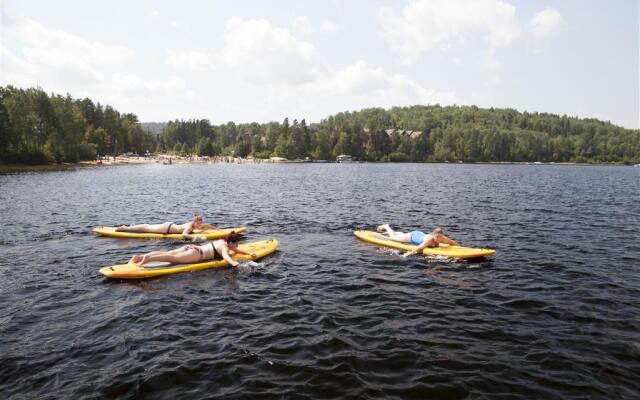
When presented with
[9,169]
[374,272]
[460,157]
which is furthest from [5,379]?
[460,157]

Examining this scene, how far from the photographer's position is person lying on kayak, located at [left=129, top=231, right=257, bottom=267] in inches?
642

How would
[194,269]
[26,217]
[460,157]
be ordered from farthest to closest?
[460,157] < [26,217] < [194,269]

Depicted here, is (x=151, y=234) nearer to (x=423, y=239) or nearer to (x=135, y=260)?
(x=135, y=260)

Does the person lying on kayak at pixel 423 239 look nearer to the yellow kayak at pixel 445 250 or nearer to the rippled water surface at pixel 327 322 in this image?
the yellow kayak at pixel 445 250

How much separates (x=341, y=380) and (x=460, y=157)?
8017 inches

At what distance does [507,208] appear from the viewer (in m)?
37.1

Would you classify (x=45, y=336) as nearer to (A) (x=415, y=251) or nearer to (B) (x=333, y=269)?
(B) (x=333, y=269)

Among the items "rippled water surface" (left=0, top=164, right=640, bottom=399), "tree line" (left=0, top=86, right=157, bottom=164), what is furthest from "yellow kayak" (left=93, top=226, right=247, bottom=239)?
"tree line" (left=0, top=86, right=157, bottom=164)

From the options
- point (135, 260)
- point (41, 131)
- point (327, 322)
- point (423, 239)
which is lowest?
point (327, 322)

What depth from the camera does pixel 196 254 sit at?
17.2 metres

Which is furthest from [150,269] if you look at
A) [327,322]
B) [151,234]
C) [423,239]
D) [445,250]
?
[445,250]

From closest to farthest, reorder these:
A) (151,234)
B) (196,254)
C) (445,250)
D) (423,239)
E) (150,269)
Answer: (150,269) < (196,254) < (445,250) < (423,239) < (151,234)

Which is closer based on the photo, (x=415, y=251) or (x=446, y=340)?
(x=446, y=340)

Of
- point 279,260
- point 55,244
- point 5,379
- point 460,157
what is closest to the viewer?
point 5,379
